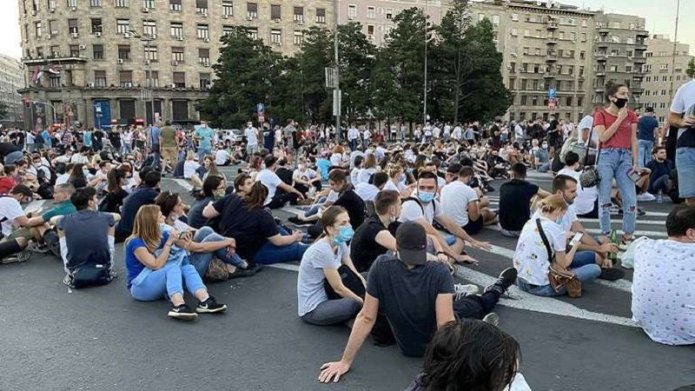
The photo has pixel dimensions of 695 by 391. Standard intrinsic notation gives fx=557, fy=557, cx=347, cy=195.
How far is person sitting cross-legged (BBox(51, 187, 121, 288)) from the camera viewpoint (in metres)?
6.73

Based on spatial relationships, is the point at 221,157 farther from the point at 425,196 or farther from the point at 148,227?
the point at 148,227

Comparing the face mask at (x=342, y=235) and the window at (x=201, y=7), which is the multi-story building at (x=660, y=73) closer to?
the window at (x=201, y=7)

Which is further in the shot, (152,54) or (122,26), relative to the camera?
(152,54)

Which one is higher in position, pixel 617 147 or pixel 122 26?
pixel 122 26

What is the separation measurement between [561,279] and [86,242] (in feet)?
18.1

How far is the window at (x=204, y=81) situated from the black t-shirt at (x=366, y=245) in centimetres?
6929

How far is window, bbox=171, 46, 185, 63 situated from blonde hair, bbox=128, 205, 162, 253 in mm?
69075

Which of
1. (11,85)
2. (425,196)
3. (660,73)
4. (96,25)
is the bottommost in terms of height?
(425,196)

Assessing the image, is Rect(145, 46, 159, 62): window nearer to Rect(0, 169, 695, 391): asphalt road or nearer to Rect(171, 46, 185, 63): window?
Rect(171, 46, 185, 63): window

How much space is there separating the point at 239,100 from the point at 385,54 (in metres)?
15.8

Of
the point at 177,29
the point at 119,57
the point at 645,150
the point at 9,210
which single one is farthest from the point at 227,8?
the point at 9,210

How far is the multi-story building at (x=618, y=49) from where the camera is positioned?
113 meters

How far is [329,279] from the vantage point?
5145 millimetres

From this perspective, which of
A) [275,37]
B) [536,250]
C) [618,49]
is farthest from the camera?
[618,49]
